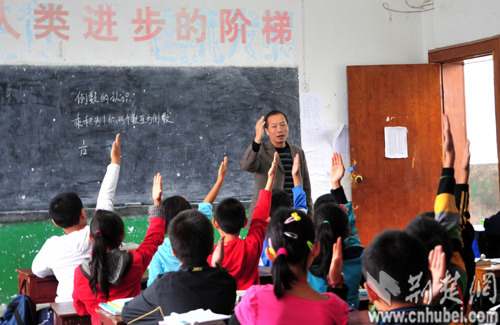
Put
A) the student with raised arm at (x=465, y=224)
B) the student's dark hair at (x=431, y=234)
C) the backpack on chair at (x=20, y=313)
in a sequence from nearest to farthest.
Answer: the student's dark hair at (x=431, y=234)
the student with raised arm at (x=465, y=224)
the backpack on chair at (x=20, y=313)

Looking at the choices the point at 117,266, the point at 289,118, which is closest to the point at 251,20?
the point at 289,118

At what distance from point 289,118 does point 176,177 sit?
1.16m

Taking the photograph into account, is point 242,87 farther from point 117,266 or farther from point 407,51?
point 117,266

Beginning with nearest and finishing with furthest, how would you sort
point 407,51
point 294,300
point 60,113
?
point 294,300
point 60,113
point 407,51

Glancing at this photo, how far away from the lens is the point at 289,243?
6.27 feet

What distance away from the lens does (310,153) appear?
5.59 m

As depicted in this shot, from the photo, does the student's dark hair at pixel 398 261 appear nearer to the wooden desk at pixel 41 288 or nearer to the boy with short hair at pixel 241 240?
the boy with short hair at pixel 241 240

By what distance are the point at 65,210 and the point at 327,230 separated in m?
1.47

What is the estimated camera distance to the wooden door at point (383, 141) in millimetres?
5598

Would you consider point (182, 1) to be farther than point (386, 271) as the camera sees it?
Yes

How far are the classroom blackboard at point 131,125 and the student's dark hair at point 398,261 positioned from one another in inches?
149

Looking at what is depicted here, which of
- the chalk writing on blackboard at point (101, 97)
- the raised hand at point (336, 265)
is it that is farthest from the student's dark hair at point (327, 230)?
the chalk writing on blackboard at point (101, 97)

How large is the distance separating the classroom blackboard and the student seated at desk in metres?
2.99

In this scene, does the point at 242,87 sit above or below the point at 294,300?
above
